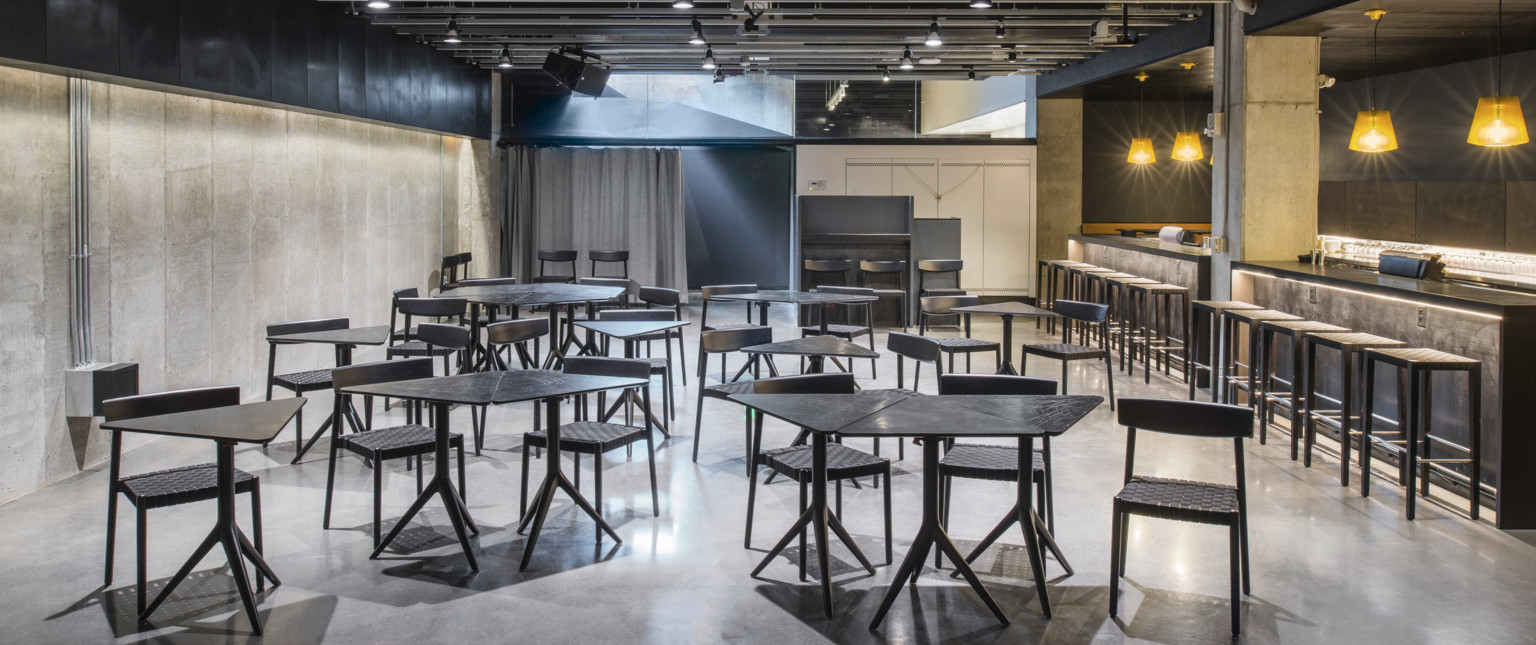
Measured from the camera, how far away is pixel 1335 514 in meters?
5.12

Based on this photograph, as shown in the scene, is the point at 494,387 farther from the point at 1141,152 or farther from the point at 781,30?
the point at 1141,152

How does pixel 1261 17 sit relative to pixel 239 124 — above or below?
above

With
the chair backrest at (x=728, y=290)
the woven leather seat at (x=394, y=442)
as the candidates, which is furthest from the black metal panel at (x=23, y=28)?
the chair backrest at (x=728, y=290)

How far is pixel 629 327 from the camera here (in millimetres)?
7004

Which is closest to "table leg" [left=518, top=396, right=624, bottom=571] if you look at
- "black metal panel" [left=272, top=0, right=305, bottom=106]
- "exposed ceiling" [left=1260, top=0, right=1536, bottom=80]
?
"black metal panel" [left=272, top=0, right=305, bottom=106]

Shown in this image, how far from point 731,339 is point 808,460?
1.97 metres

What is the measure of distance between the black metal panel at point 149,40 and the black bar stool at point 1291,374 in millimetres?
6567

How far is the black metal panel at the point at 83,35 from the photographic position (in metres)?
5.26

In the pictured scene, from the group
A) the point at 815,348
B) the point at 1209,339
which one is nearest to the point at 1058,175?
the point at 1209,339

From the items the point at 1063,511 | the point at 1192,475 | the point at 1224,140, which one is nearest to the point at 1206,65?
the point at 1224,140

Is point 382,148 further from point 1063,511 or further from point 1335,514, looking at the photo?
point 1335,514

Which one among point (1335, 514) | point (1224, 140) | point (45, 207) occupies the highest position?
point (1224, 140)

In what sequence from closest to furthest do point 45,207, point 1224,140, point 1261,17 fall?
point 45,207 → point 1261,17 → point 1224,140

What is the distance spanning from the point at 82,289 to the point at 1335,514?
647 centimetres
